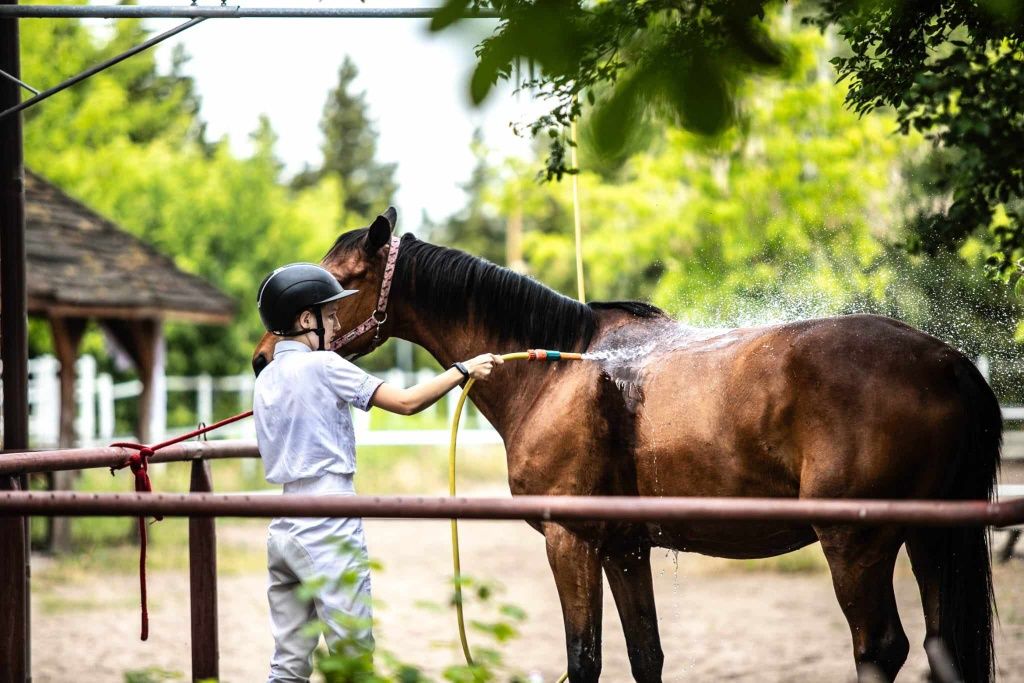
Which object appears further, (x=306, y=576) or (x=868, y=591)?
(x=868, y=591)

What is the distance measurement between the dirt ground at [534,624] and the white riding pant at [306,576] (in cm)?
174

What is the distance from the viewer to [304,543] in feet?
10.4

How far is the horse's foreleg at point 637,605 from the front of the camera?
4035 mm

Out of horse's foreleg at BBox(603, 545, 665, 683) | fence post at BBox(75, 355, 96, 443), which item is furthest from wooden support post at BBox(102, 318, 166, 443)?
horse's foreleg at BBox(603, 545, 665, 683)

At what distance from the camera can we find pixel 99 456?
3.81 m

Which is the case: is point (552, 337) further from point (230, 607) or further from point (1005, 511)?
point (230, 607)

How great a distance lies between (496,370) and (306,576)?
126 centimetres

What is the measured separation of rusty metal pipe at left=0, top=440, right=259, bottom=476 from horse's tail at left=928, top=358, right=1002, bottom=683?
257 cm

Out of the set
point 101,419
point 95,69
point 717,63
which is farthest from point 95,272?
point 717,63

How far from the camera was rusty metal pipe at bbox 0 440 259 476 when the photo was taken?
3.48m

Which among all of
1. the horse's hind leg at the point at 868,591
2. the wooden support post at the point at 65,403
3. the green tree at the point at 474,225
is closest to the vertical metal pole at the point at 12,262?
the horse's hind leg at the point at 868,591

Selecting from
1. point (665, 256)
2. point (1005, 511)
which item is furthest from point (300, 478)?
point (665, 256)

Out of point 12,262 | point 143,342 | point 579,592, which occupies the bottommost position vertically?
point 579,592

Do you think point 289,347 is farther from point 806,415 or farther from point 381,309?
point 806,415
